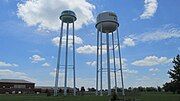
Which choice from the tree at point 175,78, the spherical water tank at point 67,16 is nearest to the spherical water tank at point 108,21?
the spherical water tank at point 67,16

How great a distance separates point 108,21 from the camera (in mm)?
64000

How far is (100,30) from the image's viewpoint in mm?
65562

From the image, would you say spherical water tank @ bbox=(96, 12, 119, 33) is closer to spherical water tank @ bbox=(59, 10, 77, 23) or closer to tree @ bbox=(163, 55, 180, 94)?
spherical water tank @ bbox=(59, 10, 77, 23)

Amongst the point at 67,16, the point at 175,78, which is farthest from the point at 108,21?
the point at 175,78

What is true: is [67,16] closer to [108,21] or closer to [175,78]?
[108,21]

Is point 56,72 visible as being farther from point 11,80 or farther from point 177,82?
point 11,80

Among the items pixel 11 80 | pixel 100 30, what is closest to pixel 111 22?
pixel 100 30

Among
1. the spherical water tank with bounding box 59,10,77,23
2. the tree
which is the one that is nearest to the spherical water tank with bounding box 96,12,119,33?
the spherical water tank with bounding box 59,10,77,23

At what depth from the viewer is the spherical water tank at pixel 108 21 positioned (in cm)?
6406

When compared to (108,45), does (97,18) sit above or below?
above

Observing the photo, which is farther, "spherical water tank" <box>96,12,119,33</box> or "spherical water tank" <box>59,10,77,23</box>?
"spherical water tank" <box>59,10,77,23</box>

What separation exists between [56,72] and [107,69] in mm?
14870

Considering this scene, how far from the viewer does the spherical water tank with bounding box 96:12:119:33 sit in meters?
64.1

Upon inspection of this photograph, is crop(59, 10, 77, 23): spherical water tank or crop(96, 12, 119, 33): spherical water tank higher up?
crop(59, 10, 77, 23): spherical water tank
